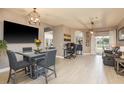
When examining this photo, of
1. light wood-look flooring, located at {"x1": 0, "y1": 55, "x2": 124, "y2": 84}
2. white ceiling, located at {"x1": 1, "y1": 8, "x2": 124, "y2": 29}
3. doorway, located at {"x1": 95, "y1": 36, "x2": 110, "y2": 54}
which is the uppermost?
white ceiling, located at {"x1": 1, "y1": 8, "x2": 124, "y2": 29}

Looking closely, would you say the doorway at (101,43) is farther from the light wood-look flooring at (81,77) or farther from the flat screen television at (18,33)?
the flat screen television at (18,33)

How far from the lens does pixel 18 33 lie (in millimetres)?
4438

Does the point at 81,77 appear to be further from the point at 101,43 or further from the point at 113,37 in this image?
the point at 101,43

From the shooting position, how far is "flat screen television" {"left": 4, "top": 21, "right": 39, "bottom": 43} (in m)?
3.98

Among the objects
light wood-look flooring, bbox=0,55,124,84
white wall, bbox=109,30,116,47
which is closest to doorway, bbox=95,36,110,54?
white wall, bbox=109,30,116,47

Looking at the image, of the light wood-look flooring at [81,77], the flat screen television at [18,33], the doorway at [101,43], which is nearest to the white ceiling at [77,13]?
the flat screen television at [18,33]

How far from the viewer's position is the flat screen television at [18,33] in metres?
3.98

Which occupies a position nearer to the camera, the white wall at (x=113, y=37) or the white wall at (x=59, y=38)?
the white wall at (x=59, y=38)

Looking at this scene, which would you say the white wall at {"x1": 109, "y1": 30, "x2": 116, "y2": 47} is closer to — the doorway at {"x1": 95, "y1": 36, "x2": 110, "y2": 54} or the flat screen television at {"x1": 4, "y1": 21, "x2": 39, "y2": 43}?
the doorway at {"x1": 95, "y1": 36, "x2": 110, "y2": 54}

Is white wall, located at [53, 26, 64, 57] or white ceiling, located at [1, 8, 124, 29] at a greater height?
white ceiling, located at [1, 8, 124, 29]
